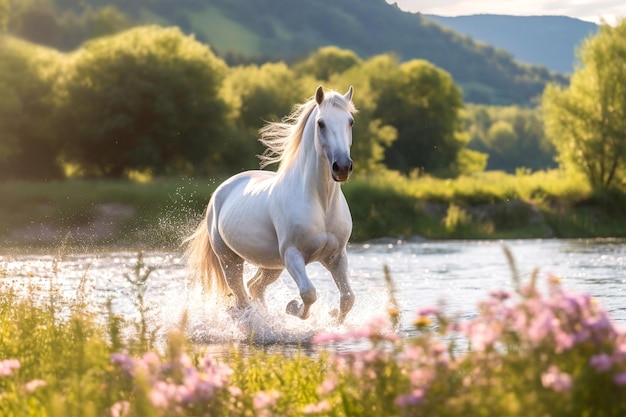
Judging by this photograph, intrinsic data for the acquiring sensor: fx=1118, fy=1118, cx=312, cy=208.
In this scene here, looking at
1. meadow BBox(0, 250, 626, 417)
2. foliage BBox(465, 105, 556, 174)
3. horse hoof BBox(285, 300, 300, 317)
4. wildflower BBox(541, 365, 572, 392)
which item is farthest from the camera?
foliage BBox(465, 105, 556, 174)

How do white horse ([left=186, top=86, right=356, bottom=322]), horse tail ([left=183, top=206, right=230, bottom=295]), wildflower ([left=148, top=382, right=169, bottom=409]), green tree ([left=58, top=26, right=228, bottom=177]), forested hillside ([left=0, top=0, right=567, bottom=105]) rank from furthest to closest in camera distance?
forested hillside ([left=0, top=0, right=567, bottom=105]), green tree ([left=58, top=26, right=228, bottom=177]), horse tail ([left=183, top=206, right=230, bottom=295]), white horse ([left=186, top=86, right=356, bottom=322]), wildflower ([left=148, top=382, right=169, bottom=409])

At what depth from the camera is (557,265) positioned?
22031 mm

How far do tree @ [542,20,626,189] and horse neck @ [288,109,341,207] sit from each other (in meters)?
34.2

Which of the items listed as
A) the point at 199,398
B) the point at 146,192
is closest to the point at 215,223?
the point at 199,398

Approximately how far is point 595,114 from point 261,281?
3404cm

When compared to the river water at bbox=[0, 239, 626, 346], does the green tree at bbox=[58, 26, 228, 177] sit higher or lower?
higher

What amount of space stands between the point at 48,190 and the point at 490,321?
109ft

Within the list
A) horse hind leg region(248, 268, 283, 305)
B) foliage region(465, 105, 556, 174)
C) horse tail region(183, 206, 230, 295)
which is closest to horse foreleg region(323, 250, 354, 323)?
horse hind leg region(248, 268, 283, 305)

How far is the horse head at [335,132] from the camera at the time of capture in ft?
28.9

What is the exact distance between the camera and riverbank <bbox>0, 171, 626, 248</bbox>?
3316 centimetres

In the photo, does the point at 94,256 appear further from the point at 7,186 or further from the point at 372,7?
the point at 372,7

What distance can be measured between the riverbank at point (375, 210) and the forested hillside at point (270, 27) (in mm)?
34009

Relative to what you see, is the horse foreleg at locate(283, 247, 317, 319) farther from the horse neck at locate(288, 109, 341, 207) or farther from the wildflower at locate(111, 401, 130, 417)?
the wildflower at locate(111, 401, 130, 417)

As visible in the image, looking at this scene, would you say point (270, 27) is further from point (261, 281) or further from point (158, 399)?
point (158, 399)
